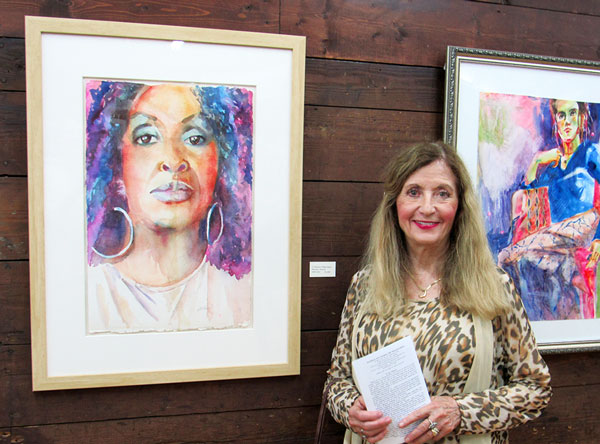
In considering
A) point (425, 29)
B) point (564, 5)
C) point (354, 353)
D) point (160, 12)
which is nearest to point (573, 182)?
point (564, 5)

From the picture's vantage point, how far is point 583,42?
1432 mm

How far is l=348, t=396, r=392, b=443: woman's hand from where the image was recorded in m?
1.00

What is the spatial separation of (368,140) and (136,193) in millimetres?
659

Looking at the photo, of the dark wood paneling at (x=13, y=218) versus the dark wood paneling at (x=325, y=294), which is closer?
the dark wood paneling at (x=13, y=218)

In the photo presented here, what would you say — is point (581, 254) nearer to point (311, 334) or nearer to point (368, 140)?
point (368, 140)

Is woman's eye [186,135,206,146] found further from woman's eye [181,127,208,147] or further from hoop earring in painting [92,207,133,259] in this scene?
hoop earring in painting [92,207,133,259]

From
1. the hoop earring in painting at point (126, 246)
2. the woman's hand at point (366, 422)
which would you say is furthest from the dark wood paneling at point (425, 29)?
the woman's hand at point (366, 422)

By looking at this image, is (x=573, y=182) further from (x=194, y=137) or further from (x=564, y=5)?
(x=194, y=137)

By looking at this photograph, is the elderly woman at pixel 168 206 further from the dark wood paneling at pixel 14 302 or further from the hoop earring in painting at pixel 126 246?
the dark wood paneling at pixel 14 302

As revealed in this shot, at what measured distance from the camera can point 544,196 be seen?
139 centimetres

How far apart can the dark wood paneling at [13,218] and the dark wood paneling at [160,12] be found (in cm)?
37

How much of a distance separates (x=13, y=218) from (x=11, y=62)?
39cm

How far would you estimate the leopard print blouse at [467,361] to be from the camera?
0.98 meters

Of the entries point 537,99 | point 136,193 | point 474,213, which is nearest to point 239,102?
point 136,193
